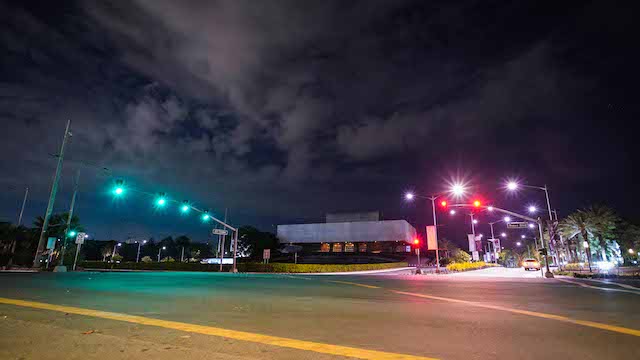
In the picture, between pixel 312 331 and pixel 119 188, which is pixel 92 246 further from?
pixel 312 331

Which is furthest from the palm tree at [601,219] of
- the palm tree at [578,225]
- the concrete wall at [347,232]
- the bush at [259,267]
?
the concrete wall at [347,232]

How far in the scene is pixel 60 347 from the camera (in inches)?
203

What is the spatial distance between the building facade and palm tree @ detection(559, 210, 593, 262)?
34.6 metres

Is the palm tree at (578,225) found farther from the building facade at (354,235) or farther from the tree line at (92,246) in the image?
the tree line at (92,246)

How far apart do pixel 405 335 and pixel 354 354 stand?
1714mm

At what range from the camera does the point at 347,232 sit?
88562mm

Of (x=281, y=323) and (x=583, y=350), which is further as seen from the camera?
(x=281, y=323)

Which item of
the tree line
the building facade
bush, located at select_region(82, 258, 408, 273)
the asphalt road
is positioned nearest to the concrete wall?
the building facade

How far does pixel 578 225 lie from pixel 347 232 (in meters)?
48.5

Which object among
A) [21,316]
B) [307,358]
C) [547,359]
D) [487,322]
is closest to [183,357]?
[307,358]

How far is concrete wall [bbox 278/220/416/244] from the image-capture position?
278ft

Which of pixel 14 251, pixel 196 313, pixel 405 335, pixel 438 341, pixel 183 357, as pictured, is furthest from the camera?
pixel 14 251

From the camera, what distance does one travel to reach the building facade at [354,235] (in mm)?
84688

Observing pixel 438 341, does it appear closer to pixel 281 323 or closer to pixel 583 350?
pixel 583 350
